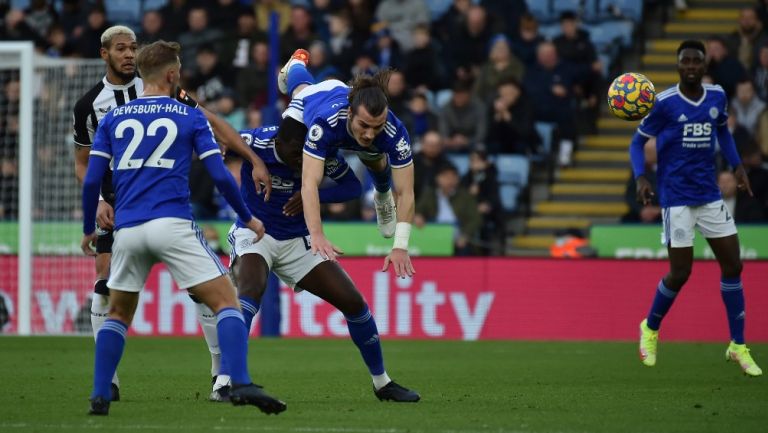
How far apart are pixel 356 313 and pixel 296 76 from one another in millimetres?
1754

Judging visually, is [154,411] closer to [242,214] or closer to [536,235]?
[242,214]

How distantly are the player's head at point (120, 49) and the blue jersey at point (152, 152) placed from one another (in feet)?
6.17

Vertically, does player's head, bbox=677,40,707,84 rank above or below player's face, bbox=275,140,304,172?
above

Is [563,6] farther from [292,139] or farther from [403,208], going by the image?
[403,208]

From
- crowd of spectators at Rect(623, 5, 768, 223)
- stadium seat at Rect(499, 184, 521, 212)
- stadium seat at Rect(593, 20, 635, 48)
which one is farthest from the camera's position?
stadium seat at Rect(593, 20, 635, 48)

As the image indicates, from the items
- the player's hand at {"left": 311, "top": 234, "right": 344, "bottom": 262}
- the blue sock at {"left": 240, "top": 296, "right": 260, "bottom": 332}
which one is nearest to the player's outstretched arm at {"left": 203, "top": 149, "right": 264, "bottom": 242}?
the player's hand at {"left": 311, "top": 234, "right": 344, "bottom": 262}

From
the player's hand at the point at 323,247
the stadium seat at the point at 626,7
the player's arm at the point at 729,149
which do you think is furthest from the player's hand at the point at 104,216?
the stadium seat at the point at 626,7

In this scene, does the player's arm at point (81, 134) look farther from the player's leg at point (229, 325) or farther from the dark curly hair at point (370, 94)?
the player's leg at point (229, 325)

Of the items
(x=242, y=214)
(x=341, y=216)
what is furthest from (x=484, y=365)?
(x=341, y=216)

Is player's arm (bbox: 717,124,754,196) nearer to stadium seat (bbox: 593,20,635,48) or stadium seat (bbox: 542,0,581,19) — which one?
stadium seat (bbox: 593,20,635,48)

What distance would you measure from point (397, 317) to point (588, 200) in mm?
4144

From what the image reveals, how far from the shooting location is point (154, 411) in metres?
8.09

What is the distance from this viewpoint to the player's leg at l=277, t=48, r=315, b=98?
9242mm

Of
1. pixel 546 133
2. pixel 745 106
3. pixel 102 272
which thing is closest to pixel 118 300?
pixel 102 272
